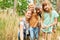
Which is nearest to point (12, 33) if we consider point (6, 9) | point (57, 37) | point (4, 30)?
point (4, 30)

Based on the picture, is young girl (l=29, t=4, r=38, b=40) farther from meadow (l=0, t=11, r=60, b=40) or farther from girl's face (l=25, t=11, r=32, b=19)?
meadow (l=0, t=11, r=60, b=40)

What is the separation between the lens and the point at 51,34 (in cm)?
414

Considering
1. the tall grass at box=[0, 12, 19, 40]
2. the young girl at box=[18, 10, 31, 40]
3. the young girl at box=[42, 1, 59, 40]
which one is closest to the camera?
the young girl at box=[18, 10, 31, 40]

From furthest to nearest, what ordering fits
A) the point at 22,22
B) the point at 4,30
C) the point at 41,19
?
the point at 4,30
the point at 41,19
the point at 22,22

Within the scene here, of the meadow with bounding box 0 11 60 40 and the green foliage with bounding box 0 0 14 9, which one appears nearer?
the meadow with bounding box 0 11 60 40

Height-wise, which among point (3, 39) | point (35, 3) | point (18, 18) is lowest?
point (3, 39)

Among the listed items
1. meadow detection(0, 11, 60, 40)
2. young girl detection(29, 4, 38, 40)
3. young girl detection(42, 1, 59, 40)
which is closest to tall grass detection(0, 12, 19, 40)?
meadow detection(0, 11, 60, 40)

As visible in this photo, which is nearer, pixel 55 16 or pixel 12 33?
pixel 55 16

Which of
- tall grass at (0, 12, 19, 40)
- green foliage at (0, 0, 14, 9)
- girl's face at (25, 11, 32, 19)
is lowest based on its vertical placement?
tall grass at (0, 12, 19, 40)

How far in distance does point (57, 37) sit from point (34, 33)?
1.70ft

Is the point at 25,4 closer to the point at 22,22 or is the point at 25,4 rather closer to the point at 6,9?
the point at 6,9

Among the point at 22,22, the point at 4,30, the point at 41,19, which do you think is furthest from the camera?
the point at 4,30

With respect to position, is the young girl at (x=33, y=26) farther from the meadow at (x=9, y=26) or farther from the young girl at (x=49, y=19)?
the meadow at (x=9, y=26)

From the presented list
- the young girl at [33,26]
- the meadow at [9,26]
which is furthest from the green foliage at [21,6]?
the young girl at [33,26]
